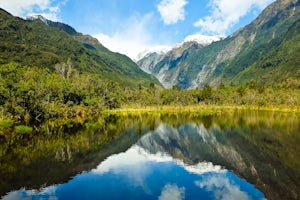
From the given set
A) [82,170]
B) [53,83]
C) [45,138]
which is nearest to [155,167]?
[82,170]

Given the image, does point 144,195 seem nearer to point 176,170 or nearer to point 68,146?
point 176,170

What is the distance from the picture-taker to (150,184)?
119ft

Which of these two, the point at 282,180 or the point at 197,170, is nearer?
the point at 282,180

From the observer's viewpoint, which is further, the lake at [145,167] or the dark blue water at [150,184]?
the lake at [145,167]

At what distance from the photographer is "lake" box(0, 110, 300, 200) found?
3294 centimetres

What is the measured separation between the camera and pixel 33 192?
104 ft

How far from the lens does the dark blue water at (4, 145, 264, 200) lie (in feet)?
104

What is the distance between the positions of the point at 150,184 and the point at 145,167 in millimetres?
9747

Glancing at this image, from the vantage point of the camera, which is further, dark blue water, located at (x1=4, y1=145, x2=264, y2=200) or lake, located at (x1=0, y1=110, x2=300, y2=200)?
lake, located at (x1=0, y1=110, x2=300, y2=200)

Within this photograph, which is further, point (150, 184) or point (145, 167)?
point (145, 167)

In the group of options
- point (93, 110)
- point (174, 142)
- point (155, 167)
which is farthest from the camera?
point (93, 110)

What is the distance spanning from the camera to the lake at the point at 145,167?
32938 millimetres

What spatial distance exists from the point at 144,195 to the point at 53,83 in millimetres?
100791

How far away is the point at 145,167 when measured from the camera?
45906mm
